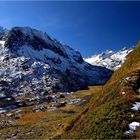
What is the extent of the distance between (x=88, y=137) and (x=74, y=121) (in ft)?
32.0

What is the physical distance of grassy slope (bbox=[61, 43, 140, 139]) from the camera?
44375mm

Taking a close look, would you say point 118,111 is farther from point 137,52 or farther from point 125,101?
point 137,52

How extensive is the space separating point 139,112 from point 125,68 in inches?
749

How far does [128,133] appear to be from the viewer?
42.6 metres

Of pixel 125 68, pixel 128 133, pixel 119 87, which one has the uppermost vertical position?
pixel 125 68

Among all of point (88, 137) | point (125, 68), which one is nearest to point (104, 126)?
point (88, 137)

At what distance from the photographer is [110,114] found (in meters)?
47.4

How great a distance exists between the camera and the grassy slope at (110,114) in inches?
1747

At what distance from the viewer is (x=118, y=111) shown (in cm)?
4725

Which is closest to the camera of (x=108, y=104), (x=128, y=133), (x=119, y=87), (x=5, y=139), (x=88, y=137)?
(x=128, y=133)

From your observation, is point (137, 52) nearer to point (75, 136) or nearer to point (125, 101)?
point (125, 101)

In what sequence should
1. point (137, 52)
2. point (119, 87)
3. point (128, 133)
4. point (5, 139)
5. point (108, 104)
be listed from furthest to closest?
point (5, 139)
point (137, 52)
point (119, 87)
point (108, 104)
point (128, 133)

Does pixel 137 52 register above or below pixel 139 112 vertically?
above

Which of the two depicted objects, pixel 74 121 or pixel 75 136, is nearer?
pixel 75 136
